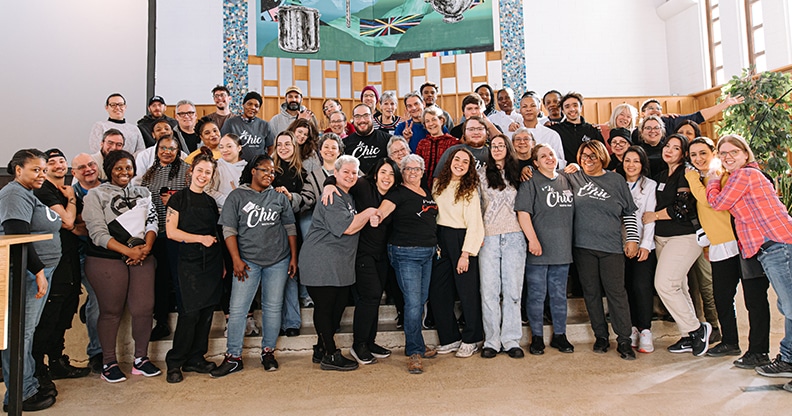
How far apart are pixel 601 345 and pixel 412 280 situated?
145 centimetres

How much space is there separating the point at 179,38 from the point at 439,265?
26.4 ft

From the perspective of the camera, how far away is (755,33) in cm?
945

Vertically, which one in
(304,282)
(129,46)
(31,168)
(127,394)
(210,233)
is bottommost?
(127,394)

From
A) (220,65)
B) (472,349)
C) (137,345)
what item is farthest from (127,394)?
(220,65)

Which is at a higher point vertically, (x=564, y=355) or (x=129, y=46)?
(x=129, y=46)

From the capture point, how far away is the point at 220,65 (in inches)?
368

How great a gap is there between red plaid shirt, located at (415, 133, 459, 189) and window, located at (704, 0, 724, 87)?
9292 millimetres

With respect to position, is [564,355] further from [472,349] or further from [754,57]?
[754,57]

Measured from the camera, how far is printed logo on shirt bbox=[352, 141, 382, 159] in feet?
13.4

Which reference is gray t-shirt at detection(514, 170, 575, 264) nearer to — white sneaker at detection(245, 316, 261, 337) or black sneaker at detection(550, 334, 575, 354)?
black sneaker at detection(550, 334, 575, 354)

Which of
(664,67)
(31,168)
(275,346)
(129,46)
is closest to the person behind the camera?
(31,168)

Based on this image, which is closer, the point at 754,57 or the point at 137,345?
the point at 137,345

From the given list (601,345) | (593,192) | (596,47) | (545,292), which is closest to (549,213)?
(593,192)

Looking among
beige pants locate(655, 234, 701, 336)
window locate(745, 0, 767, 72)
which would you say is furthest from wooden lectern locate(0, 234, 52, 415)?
window locate(745, 0, 767, 72)
